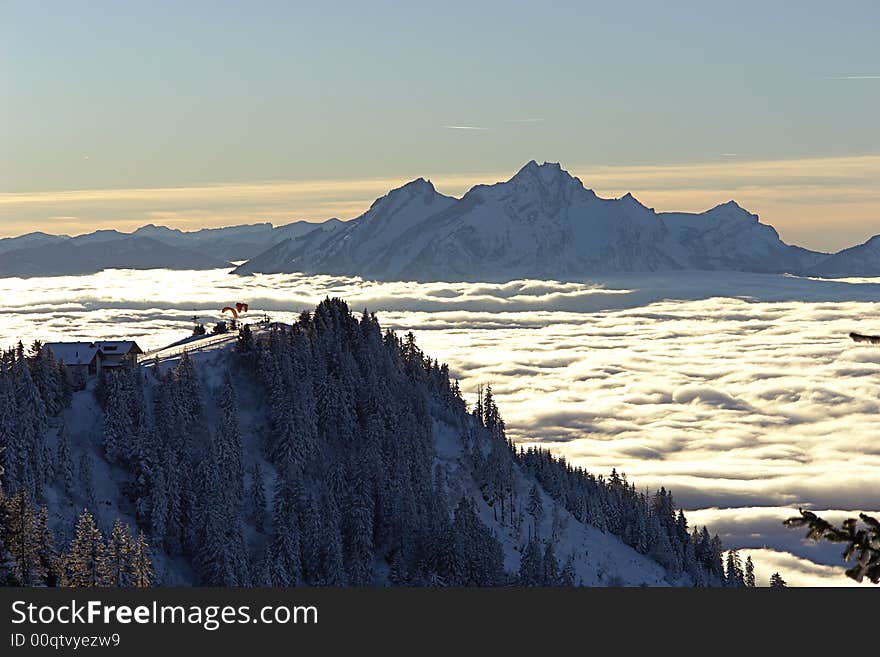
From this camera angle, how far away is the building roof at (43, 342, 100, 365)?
140300 millimetres

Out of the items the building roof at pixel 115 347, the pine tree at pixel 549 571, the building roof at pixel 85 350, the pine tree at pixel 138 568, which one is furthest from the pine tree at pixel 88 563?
the pine tree at pixel 549 571

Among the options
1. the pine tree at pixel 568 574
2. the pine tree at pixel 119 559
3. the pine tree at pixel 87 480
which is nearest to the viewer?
the pine tree at pixel 119 559

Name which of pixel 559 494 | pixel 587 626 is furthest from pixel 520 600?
pixel 559 494

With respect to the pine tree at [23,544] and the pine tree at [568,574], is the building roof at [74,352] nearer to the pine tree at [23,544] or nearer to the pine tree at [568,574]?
the pine tree at [23,544]

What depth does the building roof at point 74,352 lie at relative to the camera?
140300 millimetres

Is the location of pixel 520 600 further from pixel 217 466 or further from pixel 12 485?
pixel 217 466

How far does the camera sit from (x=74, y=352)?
143 metres

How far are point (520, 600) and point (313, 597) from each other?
8.54 meters

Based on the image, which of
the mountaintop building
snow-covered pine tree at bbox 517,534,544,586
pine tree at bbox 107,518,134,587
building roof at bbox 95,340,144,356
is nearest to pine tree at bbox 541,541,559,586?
snow-covered pine tree at bbox 517,534,544,586

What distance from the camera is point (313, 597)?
139 feet

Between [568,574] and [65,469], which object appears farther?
[568,574]

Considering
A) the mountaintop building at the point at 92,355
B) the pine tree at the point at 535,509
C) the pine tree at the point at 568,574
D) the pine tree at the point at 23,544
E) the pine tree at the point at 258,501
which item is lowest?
the pine tree at the point at 568,574

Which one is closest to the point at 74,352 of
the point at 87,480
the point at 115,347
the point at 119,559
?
the point at 115,347

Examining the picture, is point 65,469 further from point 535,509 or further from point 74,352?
point 535,509
